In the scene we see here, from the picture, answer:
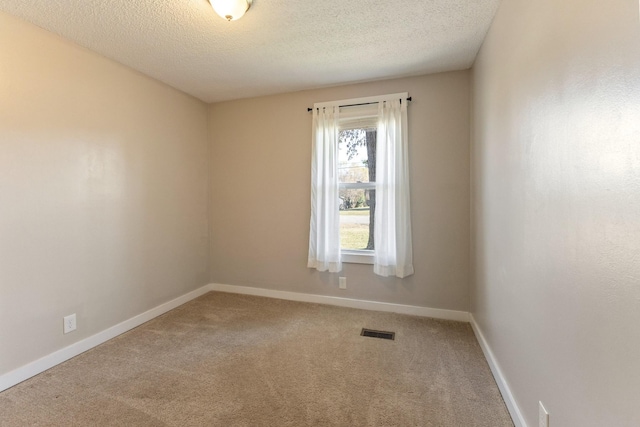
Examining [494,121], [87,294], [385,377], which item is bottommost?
[385,377]

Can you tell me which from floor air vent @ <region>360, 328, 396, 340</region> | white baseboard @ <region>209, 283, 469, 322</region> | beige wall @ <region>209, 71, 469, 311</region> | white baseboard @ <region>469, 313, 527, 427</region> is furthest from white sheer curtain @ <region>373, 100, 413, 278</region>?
white baseboard @ <region>469, 313, 527, 427</region>

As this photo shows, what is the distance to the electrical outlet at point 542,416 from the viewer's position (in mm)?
1170

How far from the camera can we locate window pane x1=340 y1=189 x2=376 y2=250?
3.15 metres

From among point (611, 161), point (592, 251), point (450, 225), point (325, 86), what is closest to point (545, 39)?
point (611, 161)

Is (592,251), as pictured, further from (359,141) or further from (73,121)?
(73,121)

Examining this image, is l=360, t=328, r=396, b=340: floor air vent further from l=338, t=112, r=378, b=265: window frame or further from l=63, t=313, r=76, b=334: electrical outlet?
l=63, t=313, r=76, b=334: electrical outlet

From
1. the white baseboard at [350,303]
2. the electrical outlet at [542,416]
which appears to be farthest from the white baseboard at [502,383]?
the white baseboard at [350,303]

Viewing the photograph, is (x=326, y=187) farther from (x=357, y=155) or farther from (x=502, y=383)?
(x=502, y=383)

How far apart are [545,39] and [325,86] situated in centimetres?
224

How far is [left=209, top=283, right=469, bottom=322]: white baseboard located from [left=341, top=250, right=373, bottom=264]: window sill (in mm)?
436

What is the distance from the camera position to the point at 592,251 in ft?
2.90

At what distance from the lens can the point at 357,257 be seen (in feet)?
10.3

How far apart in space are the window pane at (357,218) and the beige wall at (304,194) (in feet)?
0.91

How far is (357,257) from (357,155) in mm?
1142
